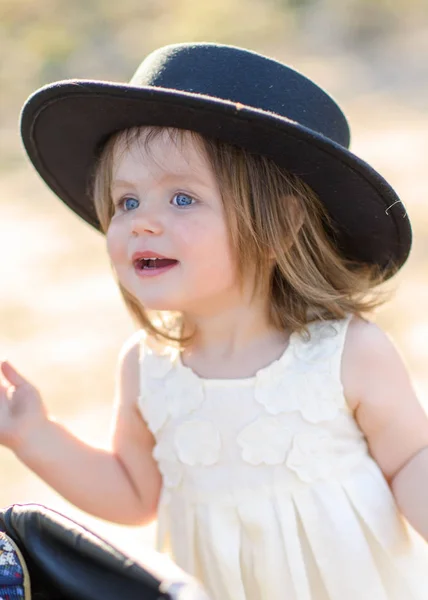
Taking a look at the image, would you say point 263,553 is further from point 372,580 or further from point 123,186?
point 123,186

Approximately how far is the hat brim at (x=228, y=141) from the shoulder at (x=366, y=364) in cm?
18

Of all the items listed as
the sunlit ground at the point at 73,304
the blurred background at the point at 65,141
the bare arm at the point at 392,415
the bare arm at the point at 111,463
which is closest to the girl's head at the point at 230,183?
the bare arm at the point at 392,415

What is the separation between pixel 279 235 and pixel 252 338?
0.69ft

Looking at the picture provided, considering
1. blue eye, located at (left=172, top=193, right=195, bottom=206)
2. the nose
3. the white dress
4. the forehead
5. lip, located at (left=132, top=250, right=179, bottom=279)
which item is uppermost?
the forehead

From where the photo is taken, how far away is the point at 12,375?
1.88 metres

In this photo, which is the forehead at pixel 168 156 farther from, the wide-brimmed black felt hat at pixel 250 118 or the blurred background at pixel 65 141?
the blurred background at pixel 65 141

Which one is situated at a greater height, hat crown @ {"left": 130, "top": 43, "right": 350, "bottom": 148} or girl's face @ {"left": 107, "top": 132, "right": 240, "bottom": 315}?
hat crown @ {"left": 130, "top": 43, "right": 350, "bottom": 148}

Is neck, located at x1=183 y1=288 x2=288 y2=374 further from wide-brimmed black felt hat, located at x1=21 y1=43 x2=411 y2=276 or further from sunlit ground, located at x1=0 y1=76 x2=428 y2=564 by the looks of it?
sunlit ground, located at x1=0 y1=76 x2=428 y2=564

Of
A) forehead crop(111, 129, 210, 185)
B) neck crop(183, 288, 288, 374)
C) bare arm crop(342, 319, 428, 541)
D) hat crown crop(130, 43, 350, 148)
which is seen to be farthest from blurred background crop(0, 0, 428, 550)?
hat crown crop(130, 43, 350, 148)

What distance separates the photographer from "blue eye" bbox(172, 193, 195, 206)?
165 cm

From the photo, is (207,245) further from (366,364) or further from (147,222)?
(366,364)

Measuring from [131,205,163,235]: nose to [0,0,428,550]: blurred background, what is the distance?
20.1 inches

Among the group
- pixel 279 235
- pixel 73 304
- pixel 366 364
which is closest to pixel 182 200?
pixel 279 235

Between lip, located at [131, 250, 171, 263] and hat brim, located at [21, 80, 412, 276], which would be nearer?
hat brim, located at [21, 80, 412, 276]
